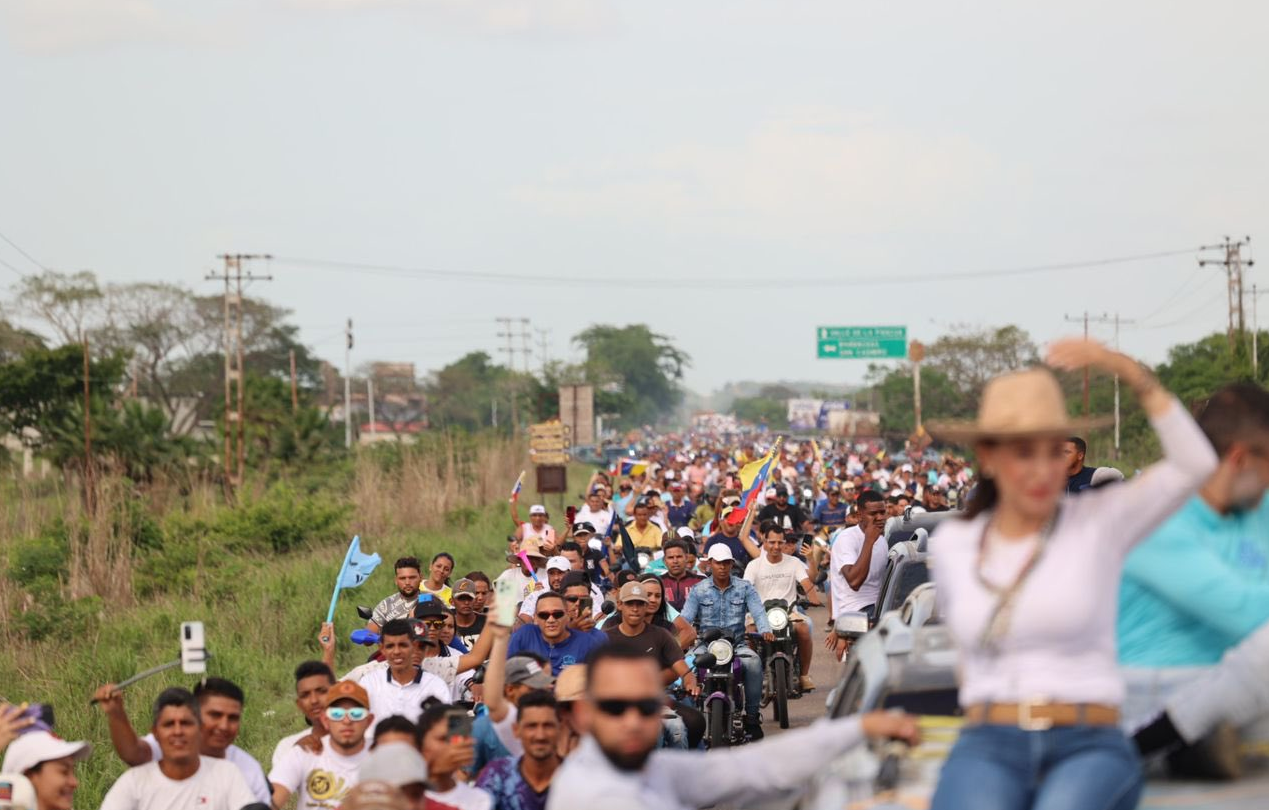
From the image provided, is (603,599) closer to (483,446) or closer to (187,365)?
(483,446)

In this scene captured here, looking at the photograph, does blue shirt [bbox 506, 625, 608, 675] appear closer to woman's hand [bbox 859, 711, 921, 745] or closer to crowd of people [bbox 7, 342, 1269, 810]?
crowd of people [bbox 7, 342, 1269, 810]

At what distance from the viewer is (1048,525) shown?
15.1 ft

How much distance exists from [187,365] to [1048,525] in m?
93.7

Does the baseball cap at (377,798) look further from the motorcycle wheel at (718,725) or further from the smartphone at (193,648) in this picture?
the motorcycle wheel at (718,725)

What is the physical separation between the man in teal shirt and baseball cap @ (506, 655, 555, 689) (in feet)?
10.9

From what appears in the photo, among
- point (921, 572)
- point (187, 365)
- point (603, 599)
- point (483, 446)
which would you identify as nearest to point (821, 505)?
point (603, 599)

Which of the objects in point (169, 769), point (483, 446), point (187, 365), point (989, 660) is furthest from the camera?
point (187, 365)

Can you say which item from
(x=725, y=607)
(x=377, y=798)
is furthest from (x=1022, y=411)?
(x=725, y=607)

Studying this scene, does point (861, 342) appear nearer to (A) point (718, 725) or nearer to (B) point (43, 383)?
(B) point (43, 383)

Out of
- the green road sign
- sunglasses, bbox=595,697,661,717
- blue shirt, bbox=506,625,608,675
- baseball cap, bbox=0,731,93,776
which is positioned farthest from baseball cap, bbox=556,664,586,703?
the green road sign

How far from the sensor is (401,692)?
977 cm

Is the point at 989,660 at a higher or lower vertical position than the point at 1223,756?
higher

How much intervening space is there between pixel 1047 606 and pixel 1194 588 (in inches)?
31.1

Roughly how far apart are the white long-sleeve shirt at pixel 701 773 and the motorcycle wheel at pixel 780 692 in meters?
9.52
